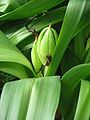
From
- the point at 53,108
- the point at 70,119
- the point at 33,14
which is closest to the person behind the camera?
the point at 53,108

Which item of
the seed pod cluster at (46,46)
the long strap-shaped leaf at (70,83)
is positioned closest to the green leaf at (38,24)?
the seed pod cluster at (46,46)

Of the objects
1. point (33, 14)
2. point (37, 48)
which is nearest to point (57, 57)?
point (37, 48)

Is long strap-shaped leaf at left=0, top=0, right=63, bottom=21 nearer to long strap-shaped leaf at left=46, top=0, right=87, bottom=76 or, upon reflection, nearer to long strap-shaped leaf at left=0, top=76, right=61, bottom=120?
long strap-shaped leaf at left=46, top=0, right=87, bottom=76

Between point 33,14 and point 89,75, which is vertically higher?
point 33,14

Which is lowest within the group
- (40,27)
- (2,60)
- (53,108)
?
(53,108)

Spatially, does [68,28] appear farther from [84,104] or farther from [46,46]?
[84,104]

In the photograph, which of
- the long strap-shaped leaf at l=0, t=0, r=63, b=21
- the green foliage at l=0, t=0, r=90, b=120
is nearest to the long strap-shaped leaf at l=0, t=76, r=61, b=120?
the green foliage at l=0, t=0, r=90, b=120

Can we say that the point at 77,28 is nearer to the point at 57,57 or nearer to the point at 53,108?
the point at 57,57
